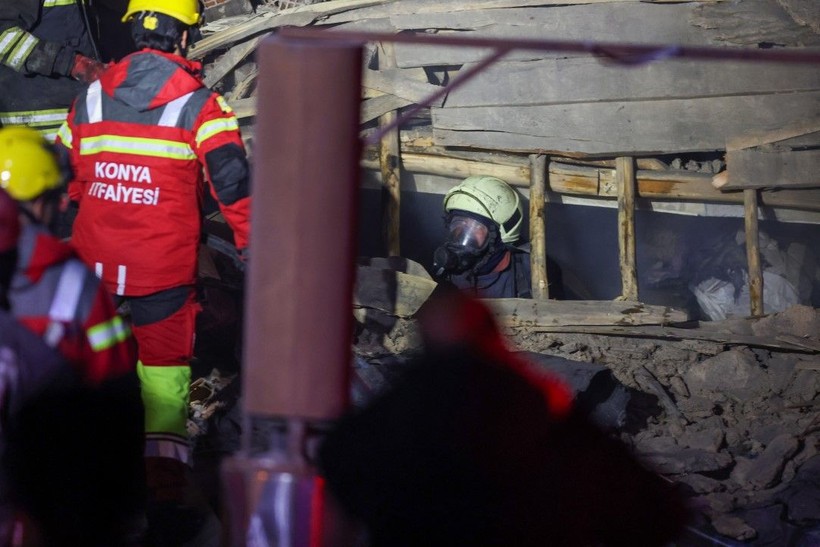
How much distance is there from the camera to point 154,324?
162 inches

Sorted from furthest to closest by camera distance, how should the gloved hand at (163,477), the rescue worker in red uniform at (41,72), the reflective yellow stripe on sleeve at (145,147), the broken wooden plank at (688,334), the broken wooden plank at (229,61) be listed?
the broken wooden plank at (229,61) < the broken wooden plank at (688,334) < the rescue worker in red uniform at (41,72) < the reflective yellow stripe on sleeve at (145,147) < the gloved hand at (163,477)

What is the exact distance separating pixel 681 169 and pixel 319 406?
18.1 ft

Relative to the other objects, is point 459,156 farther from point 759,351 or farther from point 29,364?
point 29,364

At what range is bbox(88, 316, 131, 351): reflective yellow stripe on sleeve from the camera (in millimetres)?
2727

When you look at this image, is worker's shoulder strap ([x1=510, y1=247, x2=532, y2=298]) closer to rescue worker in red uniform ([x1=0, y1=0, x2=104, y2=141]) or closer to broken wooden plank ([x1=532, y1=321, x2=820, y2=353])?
broken wooden plank ([x1=532, y1=321, x2=820, y2=353])

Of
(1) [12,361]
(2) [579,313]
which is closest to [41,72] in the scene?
(1) [12,361]

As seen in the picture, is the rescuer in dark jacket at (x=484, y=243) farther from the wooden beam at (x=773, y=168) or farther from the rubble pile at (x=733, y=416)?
the wooden beam at (x=773, y=168)

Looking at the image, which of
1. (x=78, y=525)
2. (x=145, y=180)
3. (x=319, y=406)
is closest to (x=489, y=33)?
(x=145, y=180)

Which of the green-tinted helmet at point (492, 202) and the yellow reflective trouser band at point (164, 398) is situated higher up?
the green-tinted helmet at point (492, 202)

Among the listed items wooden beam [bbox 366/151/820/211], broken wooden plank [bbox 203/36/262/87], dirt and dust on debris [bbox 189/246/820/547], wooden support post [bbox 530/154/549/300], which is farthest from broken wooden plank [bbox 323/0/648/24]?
dirt and dust on debris [bbox 189/246/820/547]

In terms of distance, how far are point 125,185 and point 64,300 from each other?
1.52m

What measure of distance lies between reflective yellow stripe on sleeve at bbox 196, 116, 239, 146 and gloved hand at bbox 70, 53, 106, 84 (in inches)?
59.3

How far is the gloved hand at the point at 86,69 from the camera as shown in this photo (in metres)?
5.11

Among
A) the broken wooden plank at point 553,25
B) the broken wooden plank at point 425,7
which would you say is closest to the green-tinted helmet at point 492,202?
the broken wooden plank at point 553,25
